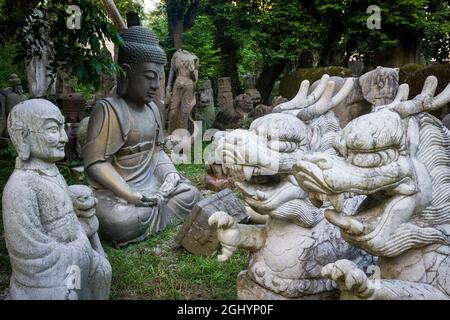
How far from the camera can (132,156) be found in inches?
207

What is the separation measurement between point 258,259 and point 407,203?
103 cm

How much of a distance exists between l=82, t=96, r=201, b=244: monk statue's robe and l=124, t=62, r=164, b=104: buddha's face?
159 millimetres

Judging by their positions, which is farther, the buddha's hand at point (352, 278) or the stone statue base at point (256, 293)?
the stone statue base at point (256, 293)

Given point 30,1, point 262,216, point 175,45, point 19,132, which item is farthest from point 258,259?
point 175,45

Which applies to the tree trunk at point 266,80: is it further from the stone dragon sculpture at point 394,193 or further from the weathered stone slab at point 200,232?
the stone dragon sculpture at point 394,193

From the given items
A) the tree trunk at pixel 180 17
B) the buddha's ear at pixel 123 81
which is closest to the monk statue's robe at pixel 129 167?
the buddha's ear at pixel 123 81

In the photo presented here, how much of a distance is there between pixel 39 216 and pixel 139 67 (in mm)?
2698

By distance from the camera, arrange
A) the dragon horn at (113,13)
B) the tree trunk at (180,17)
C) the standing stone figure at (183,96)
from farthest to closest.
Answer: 1. the tree trunk at (180,17)
2. the standing stone figure at (183,96)
3. the dragon horn at (113,13)

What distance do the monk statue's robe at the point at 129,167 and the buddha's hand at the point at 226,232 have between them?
2.21m

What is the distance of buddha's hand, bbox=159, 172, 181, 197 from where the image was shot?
17.9 ft

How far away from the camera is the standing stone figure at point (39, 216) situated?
2.72 metres

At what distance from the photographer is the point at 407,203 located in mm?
2383

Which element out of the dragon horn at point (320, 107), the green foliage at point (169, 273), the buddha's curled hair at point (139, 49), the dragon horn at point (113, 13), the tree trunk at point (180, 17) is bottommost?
the green foliage at point (169, 273)

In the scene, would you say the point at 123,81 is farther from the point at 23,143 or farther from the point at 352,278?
the point at 352,278
